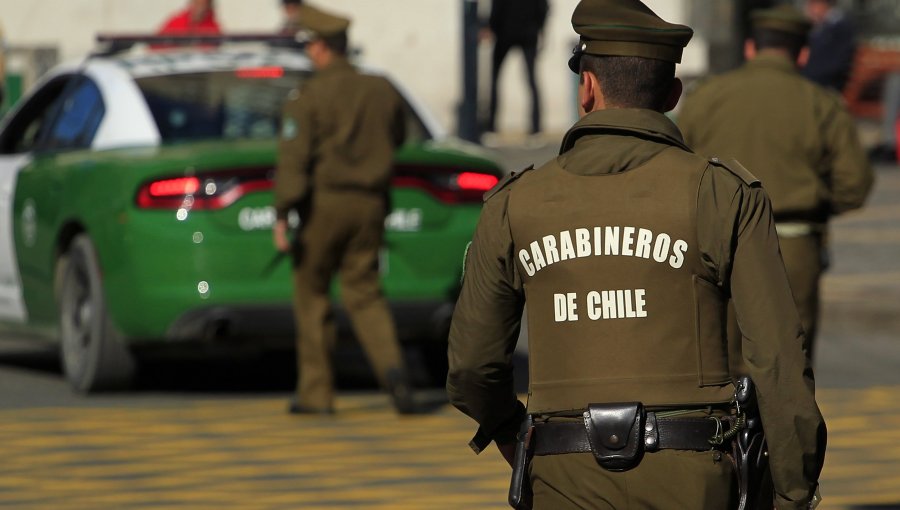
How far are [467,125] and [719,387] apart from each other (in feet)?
32.6

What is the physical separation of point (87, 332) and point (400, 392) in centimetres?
152

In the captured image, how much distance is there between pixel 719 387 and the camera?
3.87 m

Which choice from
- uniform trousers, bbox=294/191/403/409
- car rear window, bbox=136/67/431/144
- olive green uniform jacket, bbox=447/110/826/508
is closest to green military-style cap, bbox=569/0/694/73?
olive green uniform jacket, bbox=447/110/826/508

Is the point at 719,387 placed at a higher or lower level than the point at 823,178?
higher

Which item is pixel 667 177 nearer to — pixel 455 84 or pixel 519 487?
pixel 519 487

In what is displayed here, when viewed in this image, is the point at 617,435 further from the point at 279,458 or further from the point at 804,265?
the point at 279,458

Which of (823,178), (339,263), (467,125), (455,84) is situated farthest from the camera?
(455,84)

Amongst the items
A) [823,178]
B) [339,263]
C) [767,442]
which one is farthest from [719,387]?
[339,263]

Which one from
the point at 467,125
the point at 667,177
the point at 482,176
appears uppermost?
the point at 667,177

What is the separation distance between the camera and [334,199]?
8.89 m

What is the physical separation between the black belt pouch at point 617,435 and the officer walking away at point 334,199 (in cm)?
492

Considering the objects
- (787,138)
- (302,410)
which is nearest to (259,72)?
(302,410)

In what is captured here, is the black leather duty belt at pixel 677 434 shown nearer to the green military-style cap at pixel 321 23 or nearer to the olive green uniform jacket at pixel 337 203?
the olive green uniform jacket at pixel 337 203

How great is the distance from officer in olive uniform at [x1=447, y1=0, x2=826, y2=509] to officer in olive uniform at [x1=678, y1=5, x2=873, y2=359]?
12.2 feet
